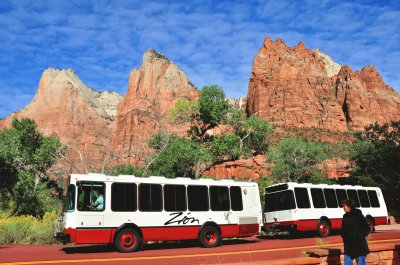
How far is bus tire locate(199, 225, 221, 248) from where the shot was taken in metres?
15.7

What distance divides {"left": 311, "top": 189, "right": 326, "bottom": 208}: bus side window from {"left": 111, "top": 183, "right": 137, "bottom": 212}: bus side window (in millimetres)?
10438

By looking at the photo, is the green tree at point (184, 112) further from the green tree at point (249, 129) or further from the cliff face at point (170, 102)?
the cliff face at point (170, 102)

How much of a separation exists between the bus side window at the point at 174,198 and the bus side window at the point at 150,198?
301mm

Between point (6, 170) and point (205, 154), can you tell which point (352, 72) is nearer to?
point (205, 154)

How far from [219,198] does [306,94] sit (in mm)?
124378

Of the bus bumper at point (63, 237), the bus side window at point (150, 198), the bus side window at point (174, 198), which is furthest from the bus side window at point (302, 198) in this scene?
the bus bumper at point (63, 237)

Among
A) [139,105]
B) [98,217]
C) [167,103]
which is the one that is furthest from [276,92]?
[98,217]

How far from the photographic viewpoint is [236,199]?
56.6 feet

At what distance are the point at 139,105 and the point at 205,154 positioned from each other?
105 meters

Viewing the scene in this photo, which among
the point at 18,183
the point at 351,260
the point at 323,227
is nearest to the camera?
the point at 351,260

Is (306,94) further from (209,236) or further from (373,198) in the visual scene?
(209,236)

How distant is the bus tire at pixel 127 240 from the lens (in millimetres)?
13781

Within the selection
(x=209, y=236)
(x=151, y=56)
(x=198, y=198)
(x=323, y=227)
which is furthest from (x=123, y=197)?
(x=151, y=56)

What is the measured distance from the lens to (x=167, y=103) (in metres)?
145
